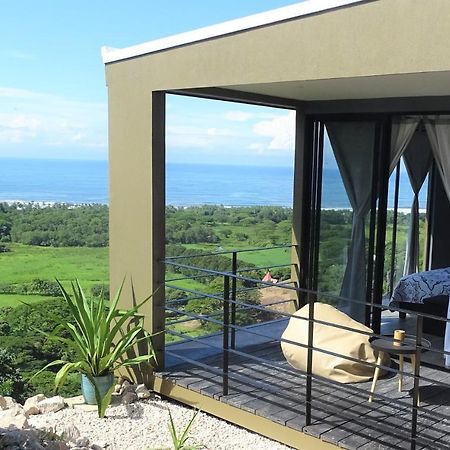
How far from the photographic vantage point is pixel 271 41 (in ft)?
13.8

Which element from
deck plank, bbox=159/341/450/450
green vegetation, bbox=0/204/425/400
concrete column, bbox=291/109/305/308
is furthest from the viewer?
green vegetation, bbox=0/204/425/400

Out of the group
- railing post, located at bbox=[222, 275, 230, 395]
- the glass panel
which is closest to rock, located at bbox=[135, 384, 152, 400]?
railing post, located at bbox=[222, 275, 230, 395]

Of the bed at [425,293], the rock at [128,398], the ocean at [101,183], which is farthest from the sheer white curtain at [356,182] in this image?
the ocean at [101,183]

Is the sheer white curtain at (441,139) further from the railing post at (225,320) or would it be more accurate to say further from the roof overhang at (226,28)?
the railing post at (225,320)

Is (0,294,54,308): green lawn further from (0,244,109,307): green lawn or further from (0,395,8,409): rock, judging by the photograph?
(0,395,8,409): rock

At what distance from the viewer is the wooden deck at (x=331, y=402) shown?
404cm

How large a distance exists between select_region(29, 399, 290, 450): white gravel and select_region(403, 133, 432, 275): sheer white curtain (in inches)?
127

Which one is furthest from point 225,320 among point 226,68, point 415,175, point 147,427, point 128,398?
point 415,175

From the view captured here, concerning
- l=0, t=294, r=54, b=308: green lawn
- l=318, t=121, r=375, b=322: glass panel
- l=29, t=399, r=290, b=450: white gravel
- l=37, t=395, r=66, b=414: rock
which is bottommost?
l=0, t=294, r=54, b=308: green lawn

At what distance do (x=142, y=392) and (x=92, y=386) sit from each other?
0.45m

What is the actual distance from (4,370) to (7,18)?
20231mm

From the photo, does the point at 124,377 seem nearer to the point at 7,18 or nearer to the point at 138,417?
the point at 138,417

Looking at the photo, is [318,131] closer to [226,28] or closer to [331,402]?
[226,28]

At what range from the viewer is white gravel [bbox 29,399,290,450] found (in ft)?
14.6
